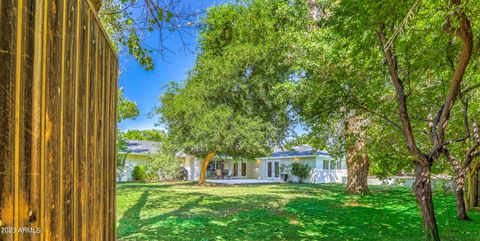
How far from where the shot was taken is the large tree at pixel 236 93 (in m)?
16.9

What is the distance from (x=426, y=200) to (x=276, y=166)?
906 inches

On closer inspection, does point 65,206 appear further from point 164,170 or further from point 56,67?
point 164,170

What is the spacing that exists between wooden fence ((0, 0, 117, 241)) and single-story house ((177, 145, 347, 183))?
2133 centimetres

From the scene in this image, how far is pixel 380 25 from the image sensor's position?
4.44 meters

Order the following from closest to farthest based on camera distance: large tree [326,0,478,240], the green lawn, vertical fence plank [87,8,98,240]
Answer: vertical fence plank [87,8,98,240], large tree [326,0,478,240], the green lawn

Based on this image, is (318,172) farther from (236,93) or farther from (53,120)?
(53,120)

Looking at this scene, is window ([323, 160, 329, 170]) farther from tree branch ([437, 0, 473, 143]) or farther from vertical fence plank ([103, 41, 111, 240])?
vertical fence plank ([103, 41, 111, 240])

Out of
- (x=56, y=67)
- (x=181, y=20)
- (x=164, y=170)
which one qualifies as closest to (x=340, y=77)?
(x=181, y=20)

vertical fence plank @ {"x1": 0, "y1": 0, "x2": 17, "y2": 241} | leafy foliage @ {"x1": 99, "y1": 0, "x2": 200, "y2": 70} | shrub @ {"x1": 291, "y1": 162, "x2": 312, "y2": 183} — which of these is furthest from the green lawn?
shrub @ {"x1": 291, "y1": 162, "x2": 312, "y2": 183}

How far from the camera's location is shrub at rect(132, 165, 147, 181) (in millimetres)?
23297

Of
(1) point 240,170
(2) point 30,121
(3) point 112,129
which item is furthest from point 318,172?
(2) point 30,121

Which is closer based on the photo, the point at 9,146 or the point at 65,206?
the point at 9,146

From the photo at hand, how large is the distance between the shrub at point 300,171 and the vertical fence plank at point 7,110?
77.1 feet

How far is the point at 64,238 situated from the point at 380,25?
4448 mm
